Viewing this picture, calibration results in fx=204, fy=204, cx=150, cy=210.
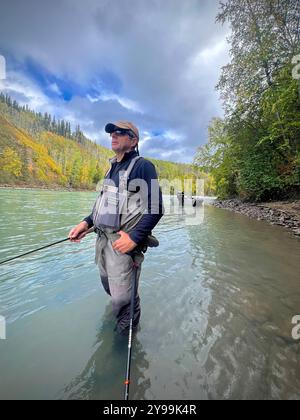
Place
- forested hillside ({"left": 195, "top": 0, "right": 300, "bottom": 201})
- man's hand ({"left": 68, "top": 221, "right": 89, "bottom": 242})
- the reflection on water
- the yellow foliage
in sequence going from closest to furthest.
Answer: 1. the reflection on water
2. man's hand ({"left": 68, "top": 221, "right": 89, "bottom": 242})
3. forested hillside ({"left": 195, "top": 0, "right": 300, "bottom": 201})
4. the yellow foliage

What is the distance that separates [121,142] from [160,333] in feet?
8.68

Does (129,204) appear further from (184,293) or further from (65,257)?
(65,257)

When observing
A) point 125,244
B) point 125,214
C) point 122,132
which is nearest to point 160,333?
point 125,244

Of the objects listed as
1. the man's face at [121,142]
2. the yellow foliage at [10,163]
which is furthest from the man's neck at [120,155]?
the yellow foliage at [10,163]

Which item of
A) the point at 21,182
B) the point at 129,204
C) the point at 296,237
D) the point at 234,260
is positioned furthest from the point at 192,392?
the point at 21,182

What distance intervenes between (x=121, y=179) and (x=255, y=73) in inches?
685

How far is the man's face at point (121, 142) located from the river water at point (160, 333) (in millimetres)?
2481

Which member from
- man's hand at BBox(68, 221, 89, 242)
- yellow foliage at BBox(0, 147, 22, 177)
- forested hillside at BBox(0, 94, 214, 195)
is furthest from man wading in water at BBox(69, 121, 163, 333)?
yellow foliage at BBox(0, 147, 22, 177)

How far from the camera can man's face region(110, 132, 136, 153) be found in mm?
2598

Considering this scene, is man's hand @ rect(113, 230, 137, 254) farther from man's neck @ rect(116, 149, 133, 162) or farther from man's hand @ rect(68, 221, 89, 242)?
man's neck @ rect(116, 149, 133, 162)

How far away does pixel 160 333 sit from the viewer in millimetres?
2844

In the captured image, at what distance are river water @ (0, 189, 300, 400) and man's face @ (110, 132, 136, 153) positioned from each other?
2481 mm

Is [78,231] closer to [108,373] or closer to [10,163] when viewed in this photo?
[108,373]
